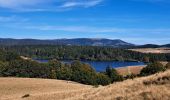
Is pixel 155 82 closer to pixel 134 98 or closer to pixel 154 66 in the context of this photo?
pixel 134 98

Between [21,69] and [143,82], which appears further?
[21,69]

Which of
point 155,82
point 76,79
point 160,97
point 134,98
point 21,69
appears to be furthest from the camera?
point 21,69

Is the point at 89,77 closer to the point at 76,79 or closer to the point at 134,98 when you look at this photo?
the point at 76,79

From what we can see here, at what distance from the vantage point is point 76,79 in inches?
5054

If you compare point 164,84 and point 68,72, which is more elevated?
point 164,84

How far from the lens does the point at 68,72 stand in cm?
14038

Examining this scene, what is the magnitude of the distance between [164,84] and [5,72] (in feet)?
440

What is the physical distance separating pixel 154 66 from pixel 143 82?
99929 millimetres

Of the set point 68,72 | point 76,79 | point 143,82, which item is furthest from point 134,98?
point 68,72

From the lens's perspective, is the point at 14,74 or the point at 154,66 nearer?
the point at 154,66

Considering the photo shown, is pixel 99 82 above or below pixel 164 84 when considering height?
below

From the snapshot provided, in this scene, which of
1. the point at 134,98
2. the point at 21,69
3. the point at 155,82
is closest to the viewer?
A: the point at 134,98

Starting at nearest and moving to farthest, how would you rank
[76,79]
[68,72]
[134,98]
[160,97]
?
1. [160,97]
2. [134,98]
3. [76,79]
4. [68,72]

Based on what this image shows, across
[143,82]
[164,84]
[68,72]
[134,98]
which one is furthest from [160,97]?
[68,72]
